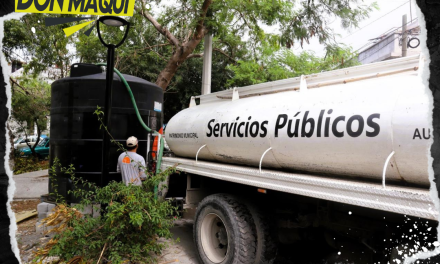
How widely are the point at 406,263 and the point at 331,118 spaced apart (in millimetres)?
1241

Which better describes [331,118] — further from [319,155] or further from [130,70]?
[130,70]

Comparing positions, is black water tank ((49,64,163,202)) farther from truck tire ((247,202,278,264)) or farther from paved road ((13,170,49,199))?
paved road ((13,170,49,199))

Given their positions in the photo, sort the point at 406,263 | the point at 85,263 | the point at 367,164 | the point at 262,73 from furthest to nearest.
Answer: the point at 262,73 → the point at 85,263 → the point at 367,164 → the point at 406,263

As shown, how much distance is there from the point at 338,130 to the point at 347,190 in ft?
1.72

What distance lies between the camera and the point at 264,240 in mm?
3531

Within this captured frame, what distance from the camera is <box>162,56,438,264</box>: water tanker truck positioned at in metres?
2.38

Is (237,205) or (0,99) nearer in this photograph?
(0,99)

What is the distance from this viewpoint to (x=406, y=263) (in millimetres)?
2361

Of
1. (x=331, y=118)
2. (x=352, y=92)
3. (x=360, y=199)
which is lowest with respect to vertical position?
(x=360, y=199)

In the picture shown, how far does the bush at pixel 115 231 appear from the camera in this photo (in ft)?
12.3

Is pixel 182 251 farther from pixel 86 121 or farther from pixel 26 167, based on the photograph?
pixel 26 167

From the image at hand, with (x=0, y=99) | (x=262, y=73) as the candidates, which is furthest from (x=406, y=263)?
(x=262, y=73)

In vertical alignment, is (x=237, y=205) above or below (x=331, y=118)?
below

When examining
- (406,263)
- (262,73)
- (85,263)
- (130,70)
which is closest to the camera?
(406,263)
